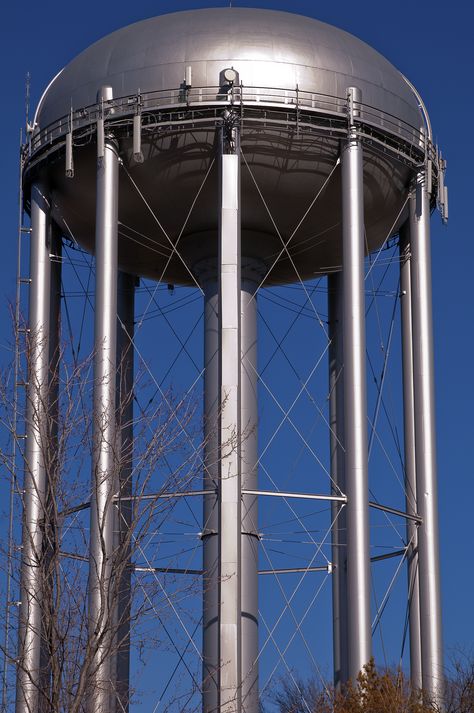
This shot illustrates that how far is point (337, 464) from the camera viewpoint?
2827cm

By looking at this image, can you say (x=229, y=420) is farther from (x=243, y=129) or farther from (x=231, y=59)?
(x=231, y=59)

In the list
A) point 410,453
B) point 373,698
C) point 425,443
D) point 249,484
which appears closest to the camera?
point 373,698

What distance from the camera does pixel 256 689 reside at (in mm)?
24625

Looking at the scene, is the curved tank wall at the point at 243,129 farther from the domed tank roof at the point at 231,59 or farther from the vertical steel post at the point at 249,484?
the vertical steel post at the point at 249,484

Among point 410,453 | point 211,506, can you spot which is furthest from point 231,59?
point 410,453

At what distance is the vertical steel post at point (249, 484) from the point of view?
24734 millimetres

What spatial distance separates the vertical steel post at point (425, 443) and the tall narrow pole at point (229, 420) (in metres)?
3.63

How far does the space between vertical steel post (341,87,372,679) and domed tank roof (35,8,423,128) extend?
27.3 inches

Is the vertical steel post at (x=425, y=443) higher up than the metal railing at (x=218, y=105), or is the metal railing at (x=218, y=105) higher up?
the metal railing at (x=218, y=105)

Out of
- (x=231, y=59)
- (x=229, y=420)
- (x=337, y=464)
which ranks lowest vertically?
(x=229, y=420)

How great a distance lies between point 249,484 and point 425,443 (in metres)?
3.02

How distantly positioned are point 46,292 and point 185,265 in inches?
102

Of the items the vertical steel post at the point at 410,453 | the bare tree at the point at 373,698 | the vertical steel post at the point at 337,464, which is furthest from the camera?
the vertical steel post at the point at 337,464

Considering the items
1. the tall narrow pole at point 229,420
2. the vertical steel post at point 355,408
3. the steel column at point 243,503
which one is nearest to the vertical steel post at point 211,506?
the steel column at point 243,503
